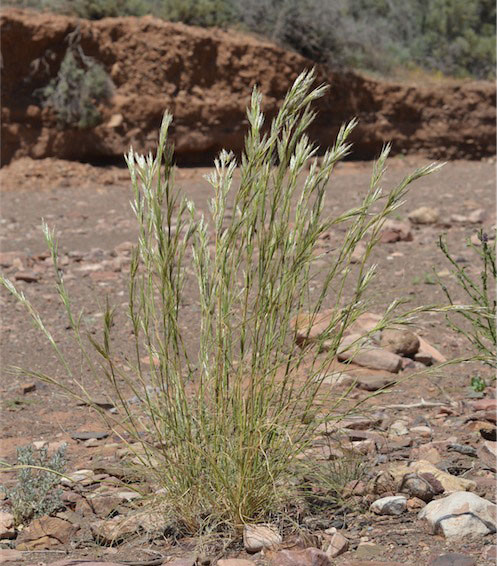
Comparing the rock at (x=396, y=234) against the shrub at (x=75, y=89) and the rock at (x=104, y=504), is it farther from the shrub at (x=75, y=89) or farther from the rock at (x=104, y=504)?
the shrub at (x=75, y=89)

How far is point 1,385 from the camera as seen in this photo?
375 centimetres

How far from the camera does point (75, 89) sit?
9.92 metres

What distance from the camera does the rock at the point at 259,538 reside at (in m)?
2.05

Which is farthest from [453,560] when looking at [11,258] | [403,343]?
[11,258]

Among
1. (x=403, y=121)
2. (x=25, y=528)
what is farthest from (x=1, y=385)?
(x=403, y=121)

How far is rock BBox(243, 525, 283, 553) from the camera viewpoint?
6.74ft

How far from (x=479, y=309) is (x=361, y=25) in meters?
11.2

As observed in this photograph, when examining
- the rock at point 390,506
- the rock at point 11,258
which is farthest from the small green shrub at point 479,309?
the rock at point 11,258

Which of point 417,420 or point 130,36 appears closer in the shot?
point 417,420

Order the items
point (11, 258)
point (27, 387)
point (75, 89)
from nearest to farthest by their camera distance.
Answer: point (27, 387) < point (11, 258) < point (75, 89)

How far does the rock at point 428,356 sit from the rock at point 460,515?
5.51 feet

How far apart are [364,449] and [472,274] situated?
2.75m

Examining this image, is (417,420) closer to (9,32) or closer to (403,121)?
(9,32)

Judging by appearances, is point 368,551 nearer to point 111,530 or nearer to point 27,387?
point 111,530
